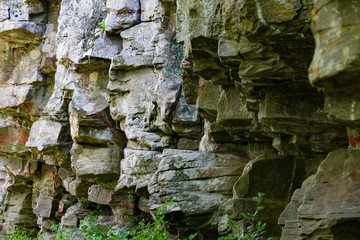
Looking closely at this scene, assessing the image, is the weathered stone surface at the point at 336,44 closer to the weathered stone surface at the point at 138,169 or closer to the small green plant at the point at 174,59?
the small green plant at the point at 174,59

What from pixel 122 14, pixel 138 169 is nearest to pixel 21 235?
pixel 138 169

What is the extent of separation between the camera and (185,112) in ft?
33.1

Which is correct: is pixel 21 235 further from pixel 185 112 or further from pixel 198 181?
pixel 198 181

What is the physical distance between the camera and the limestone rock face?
184 inches

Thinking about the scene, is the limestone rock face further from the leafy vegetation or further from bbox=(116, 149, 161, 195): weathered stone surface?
A: the leafy vegetation

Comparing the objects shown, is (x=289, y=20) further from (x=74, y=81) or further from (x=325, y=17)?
(x=74, y=81)

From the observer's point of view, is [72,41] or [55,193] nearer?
[72,41]

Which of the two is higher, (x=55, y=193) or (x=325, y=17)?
(x=325, y=17)

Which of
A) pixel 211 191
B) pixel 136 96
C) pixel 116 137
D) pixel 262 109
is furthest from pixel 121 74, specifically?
pixel 262 109

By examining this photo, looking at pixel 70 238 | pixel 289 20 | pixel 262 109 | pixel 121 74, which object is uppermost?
pixel 121 74

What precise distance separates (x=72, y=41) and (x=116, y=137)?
2.89m

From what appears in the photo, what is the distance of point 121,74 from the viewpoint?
12.1 m

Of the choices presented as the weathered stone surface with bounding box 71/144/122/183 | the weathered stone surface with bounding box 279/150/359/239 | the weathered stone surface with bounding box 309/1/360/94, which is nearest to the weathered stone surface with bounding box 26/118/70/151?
the weathered stone surface with bounding box 71/144/122/183

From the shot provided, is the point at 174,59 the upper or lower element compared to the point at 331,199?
upper
